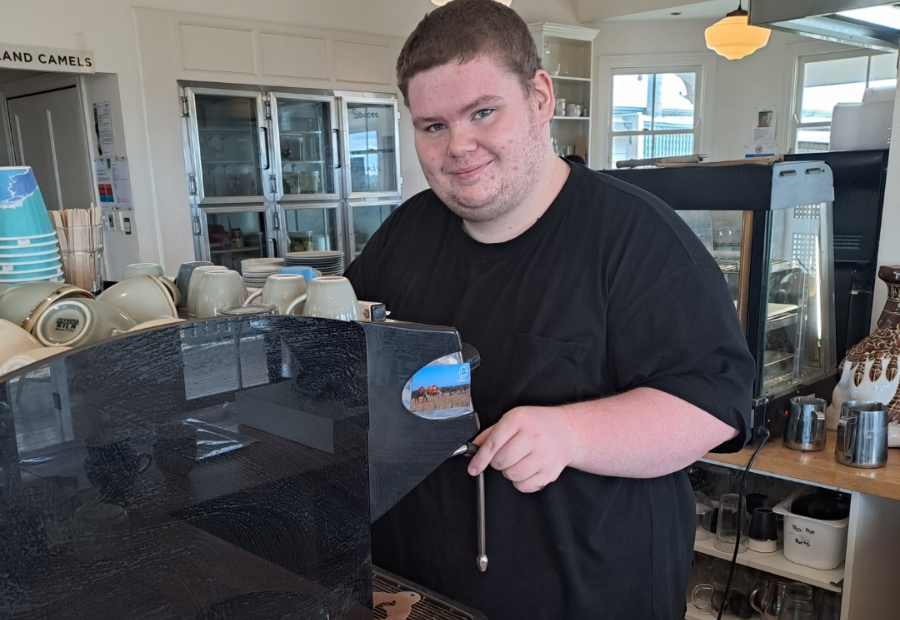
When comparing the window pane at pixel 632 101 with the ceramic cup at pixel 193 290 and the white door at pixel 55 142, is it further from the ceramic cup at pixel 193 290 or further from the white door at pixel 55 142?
the ceramic cup at pixel 193 290

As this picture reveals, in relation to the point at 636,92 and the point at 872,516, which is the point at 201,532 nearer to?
the point at 872,516


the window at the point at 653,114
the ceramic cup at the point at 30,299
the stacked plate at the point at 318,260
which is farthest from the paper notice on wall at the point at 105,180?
the window at the point at 653,114

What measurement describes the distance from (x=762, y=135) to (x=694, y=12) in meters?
1.09

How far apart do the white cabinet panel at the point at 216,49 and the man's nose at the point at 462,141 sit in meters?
3.28

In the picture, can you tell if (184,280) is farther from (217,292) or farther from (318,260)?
(318,260)

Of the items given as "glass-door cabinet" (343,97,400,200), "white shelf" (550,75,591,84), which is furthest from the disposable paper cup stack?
"white shelf" (550,75,591,84)

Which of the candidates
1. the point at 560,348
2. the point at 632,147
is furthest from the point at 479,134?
the point at 632,147

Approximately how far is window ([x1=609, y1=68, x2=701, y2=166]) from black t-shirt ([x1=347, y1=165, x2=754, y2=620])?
5.34 meters

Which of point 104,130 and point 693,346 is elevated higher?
point 104,130

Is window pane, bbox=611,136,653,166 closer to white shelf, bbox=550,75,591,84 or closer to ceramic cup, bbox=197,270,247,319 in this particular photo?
white shelf, bbox=550,75,591,84

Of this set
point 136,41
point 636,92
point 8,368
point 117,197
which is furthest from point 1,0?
point 636,92

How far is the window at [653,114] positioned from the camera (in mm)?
5953

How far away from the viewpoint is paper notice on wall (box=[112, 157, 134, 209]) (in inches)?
142

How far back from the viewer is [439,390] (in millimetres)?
682
